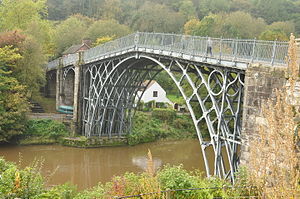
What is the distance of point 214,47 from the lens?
13.8 m

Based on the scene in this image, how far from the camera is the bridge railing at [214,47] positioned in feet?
35.4

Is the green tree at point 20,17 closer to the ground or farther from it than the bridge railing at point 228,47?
farther from it

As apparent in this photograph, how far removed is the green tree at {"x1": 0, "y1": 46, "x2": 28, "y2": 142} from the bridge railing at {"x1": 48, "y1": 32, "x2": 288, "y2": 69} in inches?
277

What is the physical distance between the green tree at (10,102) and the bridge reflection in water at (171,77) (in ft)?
15.6

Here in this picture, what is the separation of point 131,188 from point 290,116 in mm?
5743

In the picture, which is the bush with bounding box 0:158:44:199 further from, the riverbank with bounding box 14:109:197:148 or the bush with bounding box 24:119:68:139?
the bush with bounding box 24:119:68:139

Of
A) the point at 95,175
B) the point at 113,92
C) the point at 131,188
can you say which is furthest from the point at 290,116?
the point at 113,92

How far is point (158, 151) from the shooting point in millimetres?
26469

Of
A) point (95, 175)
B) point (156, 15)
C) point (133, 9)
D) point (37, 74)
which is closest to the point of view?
point (95, 175)

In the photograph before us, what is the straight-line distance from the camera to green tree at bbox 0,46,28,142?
2383cm

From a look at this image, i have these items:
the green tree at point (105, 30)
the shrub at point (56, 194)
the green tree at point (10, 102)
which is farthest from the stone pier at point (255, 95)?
the green tree at point (105, 30)

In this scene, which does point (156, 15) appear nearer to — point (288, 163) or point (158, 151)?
point (158, 151)

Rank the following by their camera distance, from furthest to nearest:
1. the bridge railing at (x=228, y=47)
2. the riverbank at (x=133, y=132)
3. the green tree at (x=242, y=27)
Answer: the green tree at (x=242, y=27) → the riverbank at (x=133, y=132) → the bridge railing at (x=228, y=47)

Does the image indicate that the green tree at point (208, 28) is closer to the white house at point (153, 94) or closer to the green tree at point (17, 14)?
the white house at point (153, 94)
